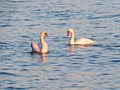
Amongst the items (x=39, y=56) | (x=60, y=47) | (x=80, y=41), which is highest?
(x=80, y=41)

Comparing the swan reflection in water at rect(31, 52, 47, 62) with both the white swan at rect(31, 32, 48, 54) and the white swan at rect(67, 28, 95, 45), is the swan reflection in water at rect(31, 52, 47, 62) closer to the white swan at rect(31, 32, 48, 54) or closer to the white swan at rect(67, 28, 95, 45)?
the white swan at rect(31, 32, 48, 54)

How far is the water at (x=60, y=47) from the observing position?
21.9 m

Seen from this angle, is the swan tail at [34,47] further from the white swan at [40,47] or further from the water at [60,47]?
the water at [60,47]

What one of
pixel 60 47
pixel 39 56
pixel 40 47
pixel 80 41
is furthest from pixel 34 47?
pixel 80 41

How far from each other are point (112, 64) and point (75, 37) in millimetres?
7926

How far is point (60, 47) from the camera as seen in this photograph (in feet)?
94.4

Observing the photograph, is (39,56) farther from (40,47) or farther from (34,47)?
(40,47)

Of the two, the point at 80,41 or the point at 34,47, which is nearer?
the point at 34,47

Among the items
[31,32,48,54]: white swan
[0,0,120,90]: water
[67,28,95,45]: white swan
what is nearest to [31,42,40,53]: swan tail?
[31,32,48,54]: white swan

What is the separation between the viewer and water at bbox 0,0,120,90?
21861 mm

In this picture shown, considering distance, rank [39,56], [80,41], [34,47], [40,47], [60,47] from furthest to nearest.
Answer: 1. [80,41]
2. [60,47]
3. [40,47]
4. [34,47]
5. [39,56]

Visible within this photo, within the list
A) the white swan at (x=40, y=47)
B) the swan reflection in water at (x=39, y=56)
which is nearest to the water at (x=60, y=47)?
the swan reflection in water at (x=39, y=56)

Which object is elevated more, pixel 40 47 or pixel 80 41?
pixel 80 41

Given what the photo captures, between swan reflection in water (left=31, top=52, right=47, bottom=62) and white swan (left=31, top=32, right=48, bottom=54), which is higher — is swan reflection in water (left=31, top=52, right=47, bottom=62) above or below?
below
